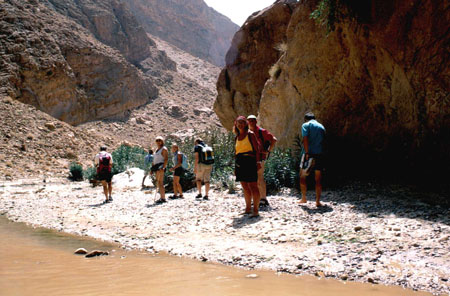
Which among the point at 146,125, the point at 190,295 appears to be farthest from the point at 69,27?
the point at 190,295

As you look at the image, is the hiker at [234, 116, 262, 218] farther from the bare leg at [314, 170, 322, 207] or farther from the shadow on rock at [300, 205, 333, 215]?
the bare leg at [314, 170, 322, 207]

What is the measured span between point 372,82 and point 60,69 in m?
35.4

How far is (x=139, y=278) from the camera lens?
3992mm

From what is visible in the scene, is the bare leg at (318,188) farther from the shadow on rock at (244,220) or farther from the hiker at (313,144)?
the shadow on rock at (244,220)

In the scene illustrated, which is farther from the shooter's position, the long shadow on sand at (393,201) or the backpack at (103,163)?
the backpack at (103,163)

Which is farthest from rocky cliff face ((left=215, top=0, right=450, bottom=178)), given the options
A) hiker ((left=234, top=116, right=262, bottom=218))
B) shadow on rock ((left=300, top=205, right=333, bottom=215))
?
hiker ((left=234, top=116, right=262, bottom=218))

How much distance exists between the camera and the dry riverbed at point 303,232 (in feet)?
13.4

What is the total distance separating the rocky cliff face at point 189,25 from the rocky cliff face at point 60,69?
114ft

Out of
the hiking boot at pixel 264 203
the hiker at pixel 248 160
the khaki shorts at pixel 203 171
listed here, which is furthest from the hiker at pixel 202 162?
the hiker at pixel 248 160

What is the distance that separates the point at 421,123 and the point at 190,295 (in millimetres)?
6341

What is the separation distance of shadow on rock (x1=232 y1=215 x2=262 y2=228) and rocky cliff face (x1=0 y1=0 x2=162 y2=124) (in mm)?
30155

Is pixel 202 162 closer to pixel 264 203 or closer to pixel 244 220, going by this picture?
pixel 264 203

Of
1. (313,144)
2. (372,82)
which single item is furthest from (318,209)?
(372,82)

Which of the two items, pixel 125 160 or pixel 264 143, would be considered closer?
pixel 264 143
